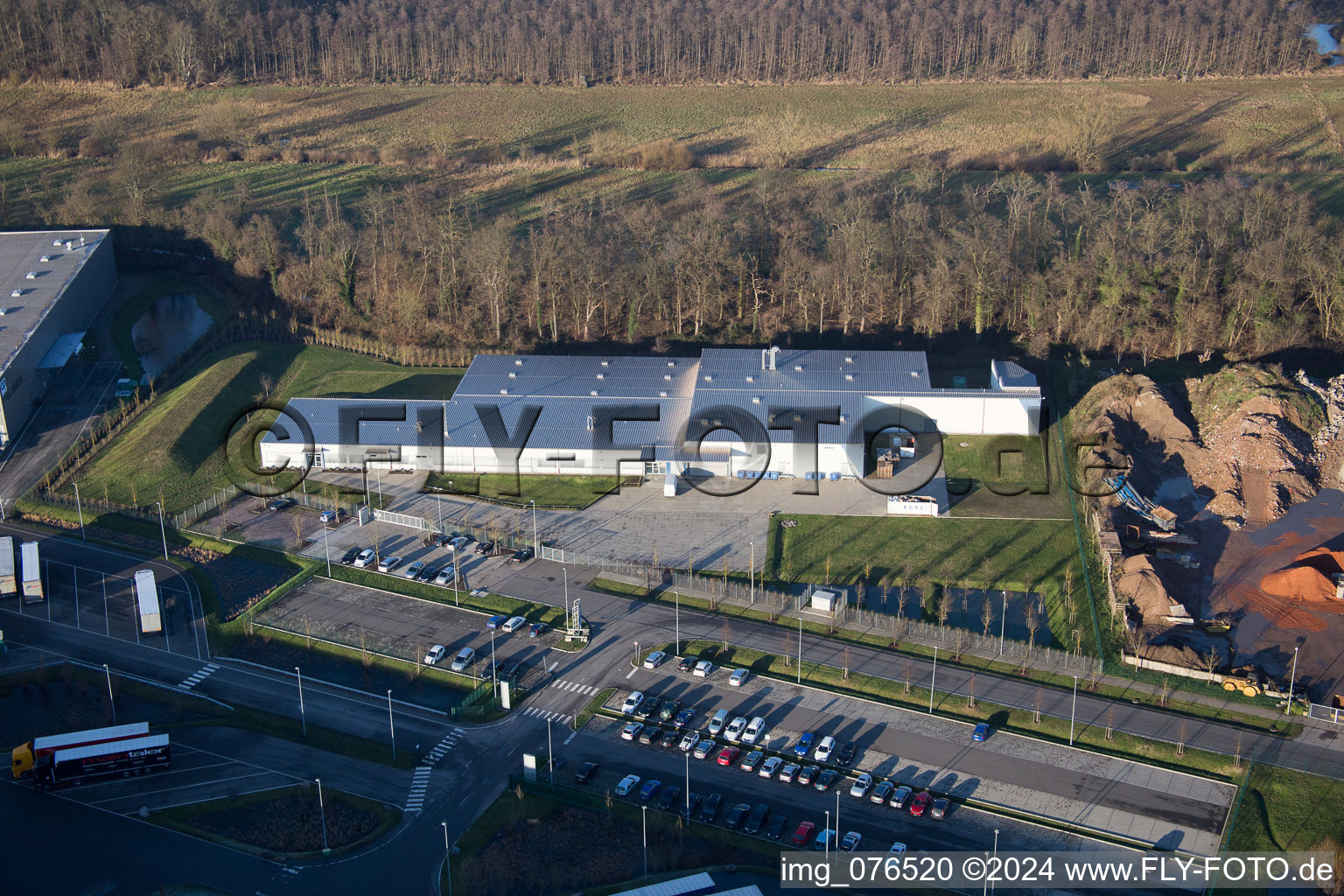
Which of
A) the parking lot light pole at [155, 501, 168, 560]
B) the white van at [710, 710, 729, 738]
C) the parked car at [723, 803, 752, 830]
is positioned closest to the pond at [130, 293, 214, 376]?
the parking lot light pole at [155, 501, 168, 560]

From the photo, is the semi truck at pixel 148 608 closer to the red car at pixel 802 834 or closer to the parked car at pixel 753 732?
the parked car at pixel 753 732

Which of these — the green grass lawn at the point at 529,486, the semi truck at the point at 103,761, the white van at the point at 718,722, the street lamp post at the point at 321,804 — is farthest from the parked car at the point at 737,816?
the green grass lawn at the point at 529,486

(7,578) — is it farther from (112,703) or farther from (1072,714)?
(1072,714)

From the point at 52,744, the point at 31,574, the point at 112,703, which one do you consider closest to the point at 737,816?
the point at 52,744

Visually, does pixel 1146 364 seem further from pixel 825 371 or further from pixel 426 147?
pixel 426 147

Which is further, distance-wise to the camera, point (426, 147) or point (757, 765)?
point (426, 147)

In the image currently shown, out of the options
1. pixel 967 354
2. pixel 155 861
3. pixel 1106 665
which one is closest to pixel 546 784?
pixel 155 861
